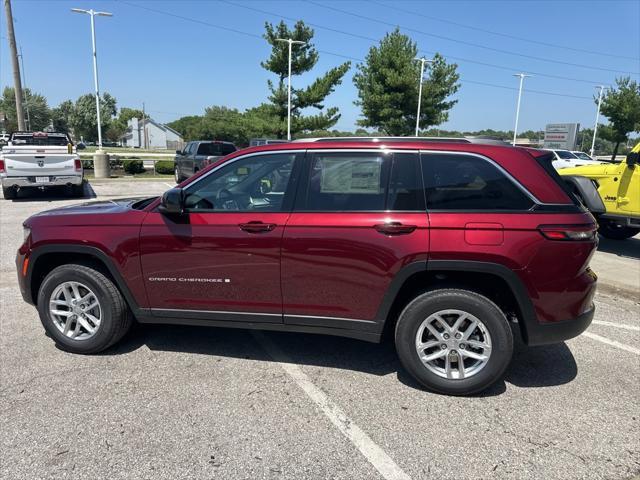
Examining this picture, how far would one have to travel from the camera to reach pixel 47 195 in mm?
14445

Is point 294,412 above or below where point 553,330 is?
below

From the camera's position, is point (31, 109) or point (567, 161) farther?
point (31, 109)

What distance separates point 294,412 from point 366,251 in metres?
1.17

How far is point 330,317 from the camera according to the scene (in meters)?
3.44

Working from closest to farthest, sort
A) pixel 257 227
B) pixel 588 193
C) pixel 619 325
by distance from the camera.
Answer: pixel 257 227 < pixel 619 325 < pixel 588 193

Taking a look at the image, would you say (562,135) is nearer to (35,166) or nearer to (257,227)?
(35,166)

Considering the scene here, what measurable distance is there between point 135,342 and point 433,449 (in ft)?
8.87

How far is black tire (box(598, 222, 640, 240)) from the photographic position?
8.96 metres

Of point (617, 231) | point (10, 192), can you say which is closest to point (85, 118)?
point (10, 192)

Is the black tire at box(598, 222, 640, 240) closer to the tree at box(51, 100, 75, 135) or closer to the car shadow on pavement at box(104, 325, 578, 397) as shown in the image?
the car shadow on pavement at box(104, 325, 578, 397)

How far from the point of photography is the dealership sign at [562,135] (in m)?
49.1

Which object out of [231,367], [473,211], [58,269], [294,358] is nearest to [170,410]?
[231,367]

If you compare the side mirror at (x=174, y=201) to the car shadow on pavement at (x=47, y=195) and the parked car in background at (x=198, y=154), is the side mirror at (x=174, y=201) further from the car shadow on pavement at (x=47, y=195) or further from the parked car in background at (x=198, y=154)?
the parked car in background at (x=198, y=154)

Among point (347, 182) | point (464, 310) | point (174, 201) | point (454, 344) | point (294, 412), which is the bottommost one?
point (294, 412)
